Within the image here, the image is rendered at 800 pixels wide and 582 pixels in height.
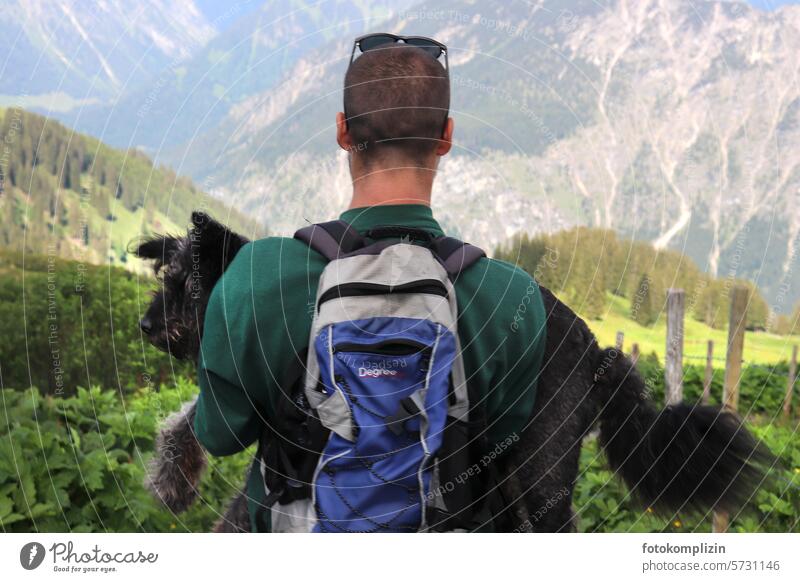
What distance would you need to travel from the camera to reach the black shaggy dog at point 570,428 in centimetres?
300

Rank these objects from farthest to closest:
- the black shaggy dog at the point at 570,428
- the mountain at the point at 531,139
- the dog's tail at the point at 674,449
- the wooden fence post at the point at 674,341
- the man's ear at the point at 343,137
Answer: the wooden fence post at the point at 674,341 → the mountain at the point at 531,139 → the dog's tail at the point at 674,449 → the black shaggy dog at the point at 570,428 → the man's ear at the point at 343,137

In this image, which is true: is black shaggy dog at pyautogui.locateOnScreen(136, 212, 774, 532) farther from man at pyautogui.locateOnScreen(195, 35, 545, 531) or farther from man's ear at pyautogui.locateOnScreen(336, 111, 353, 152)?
man's ear at pyautogui.locateOnScreen(336, 111, 353, 152)

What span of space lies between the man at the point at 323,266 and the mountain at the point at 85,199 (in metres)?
1.08

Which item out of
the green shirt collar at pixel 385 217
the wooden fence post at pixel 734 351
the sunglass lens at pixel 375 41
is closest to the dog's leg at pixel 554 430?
the green shirt collar at pixel 385 217

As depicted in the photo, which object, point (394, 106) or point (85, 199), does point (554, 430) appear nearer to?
point (394, 106)

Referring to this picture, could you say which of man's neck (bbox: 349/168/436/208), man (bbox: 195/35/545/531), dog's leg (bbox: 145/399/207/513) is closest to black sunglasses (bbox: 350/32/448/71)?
man (bbox: 195/35/545/531)

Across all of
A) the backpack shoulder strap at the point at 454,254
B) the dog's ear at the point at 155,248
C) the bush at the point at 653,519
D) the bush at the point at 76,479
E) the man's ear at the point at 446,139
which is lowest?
the bush at the point at 653,519

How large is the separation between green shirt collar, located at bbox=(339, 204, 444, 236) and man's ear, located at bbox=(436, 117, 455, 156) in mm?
224

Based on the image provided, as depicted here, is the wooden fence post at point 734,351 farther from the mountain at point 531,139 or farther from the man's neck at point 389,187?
the man's neck at point 389,187

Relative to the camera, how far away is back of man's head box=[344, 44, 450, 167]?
260cm

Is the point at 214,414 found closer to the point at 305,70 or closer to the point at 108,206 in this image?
the point at 305,70

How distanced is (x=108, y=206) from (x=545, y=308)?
3.89 m

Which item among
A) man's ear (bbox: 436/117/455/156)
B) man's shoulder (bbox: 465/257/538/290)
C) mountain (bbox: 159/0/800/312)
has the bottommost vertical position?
man's shoulder (bbox: 465/257/538/290)

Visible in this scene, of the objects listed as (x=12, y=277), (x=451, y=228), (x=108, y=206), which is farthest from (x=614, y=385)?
(x=12, y=277)
